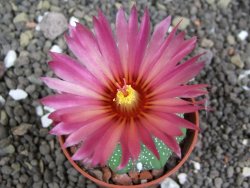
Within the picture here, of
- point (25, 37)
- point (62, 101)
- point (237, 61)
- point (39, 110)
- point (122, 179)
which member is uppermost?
point (25, 37)

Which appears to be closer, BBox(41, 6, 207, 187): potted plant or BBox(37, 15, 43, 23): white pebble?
BBox(41, 6, 207, 187): potted plant

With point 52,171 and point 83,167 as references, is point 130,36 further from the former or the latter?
point 52,171

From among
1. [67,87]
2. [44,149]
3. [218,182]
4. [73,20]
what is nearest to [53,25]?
[73,20]

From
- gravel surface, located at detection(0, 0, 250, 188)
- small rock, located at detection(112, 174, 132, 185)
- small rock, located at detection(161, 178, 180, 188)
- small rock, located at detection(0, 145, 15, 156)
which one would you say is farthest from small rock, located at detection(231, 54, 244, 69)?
small rock, located at detection(0, 145, 15, 156)

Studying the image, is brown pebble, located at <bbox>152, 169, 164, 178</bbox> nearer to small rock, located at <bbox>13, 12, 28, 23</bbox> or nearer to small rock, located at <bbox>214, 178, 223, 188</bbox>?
small rock, located at <bbox>214, 178, 223, 188</bbox>

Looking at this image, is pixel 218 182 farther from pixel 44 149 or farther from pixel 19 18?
pixel 19 18

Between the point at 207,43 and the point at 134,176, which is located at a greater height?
the point at 207,43

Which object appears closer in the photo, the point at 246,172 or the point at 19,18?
the point at 246,172
